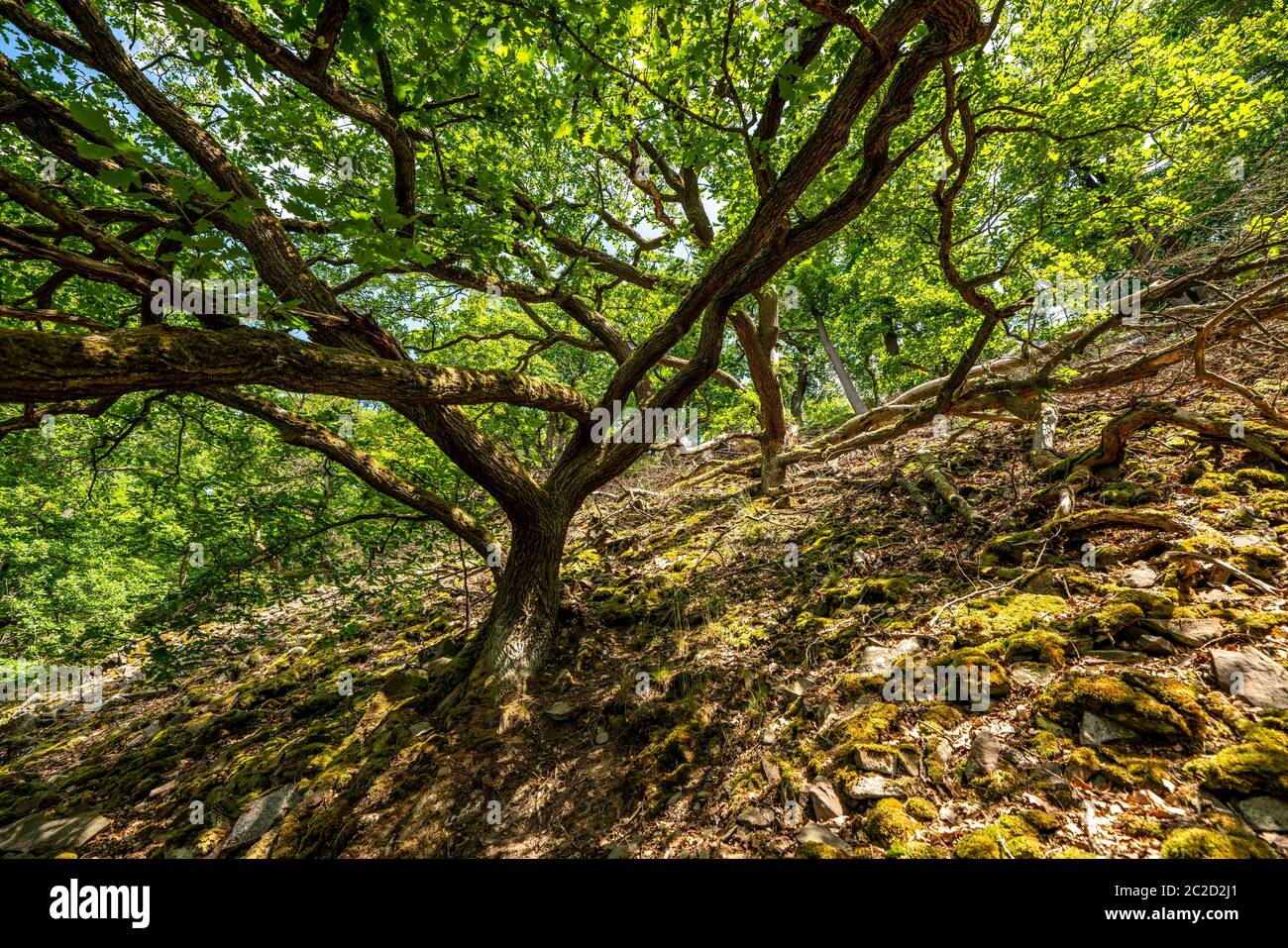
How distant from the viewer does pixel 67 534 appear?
8.89 meters

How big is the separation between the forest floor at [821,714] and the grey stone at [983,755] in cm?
2

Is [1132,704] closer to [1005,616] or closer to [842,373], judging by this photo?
[1005,616]

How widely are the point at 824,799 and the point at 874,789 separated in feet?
0.99

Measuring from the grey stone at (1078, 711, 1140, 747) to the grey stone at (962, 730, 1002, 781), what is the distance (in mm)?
403

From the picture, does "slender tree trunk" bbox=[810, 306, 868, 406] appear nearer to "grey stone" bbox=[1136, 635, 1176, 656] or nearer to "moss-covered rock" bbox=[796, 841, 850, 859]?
"grey stone" bbox=[1136, 635, 1176, 656]

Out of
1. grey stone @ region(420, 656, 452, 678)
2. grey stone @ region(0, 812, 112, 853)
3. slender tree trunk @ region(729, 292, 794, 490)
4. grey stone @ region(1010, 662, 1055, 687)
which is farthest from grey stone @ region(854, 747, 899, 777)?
grey stone @ region(0, 812, 112, 853)

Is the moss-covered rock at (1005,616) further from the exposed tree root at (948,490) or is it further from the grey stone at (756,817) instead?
the grey stone at (756,817)

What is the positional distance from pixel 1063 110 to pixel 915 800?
8.20 m

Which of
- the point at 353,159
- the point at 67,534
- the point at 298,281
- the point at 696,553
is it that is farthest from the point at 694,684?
the point at 67,534

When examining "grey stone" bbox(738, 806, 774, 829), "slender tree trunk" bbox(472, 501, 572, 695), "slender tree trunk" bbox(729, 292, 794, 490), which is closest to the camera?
"grey stone" bbox(738, 806, 774, 829)

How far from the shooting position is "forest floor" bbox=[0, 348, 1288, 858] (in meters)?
2.22

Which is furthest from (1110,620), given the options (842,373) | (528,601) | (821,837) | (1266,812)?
(842,373)
